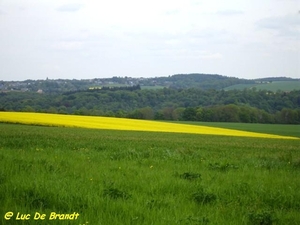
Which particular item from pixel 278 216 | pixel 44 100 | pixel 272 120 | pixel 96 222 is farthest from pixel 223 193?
pixel 272 120

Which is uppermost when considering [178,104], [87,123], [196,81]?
[196,81]

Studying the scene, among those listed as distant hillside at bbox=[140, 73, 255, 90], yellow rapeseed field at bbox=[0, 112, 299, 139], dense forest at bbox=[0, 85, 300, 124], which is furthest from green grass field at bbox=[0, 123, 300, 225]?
distant hillside at bbox=[140, 73, 255, 90]

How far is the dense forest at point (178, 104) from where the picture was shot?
251ft

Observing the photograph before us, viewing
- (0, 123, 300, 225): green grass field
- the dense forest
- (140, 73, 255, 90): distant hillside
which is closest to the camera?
(0, 123, 300, 225): green grass field

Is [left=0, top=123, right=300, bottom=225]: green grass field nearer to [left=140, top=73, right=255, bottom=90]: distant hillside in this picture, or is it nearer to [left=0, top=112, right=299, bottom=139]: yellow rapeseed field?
[left=0, top=112, right=299, bottom=139]: yellow rapeseed field

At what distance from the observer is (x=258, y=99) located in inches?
3917

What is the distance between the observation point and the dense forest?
76.6 metres

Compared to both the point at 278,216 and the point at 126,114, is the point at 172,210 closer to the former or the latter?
the point at 278,216

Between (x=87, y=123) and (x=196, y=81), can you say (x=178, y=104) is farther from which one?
(x=87, y=123)

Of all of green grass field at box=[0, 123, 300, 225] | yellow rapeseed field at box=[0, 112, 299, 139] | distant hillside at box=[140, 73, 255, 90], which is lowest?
yellow rapeseed field at box=[0, 112, 299, 139]

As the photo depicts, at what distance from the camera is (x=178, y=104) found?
364ft

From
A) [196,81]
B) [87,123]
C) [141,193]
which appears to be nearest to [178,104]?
[196,81]

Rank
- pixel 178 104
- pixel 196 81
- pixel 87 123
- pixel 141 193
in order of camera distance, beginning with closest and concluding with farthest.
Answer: pixel 141 193
pixel 87 123
pixel 178 104
pixel 196 81

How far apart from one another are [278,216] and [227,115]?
291ft
